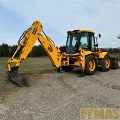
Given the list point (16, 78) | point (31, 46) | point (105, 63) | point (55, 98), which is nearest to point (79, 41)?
point (105, 63)

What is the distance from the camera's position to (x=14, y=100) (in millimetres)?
10055

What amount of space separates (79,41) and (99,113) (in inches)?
350

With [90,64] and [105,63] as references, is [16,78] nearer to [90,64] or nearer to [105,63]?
[90,64]

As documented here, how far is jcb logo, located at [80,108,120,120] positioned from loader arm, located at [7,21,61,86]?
4.89 metres

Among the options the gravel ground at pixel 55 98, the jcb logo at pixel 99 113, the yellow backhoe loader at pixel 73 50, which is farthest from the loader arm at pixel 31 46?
the jcb logo at pixel 99 113

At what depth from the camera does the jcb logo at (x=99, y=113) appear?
7.87 meters

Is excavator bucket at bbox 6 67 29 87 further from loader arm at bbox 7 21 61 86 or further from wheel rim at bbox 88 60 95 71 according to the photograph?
wheel rim at bbox 88 60 95 71

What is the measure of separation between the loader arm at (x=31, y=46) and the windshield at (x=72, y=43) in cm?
126

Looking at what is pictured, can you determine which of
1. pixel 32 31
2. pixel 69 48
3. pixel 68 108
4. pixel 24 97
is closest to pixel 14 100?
pixel 24 97

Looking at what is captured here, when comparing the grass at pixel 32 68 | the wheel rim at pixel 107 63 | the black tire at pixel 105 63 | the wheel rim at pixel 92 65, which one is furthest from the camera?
the wheel rim at pixel 107 63

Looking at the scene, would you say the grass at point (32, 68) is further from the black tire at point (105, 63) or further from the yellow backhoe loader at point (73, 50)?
the black tire at point (105, 63)

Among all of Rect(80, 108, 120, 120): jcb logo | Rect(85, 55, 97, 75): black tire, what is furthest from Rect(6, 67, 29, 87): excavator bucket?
Rect(80, 108, 120, 120): jcb logo

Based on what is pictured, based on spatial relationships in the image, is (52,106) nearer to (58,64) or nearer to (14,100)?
(14,100)

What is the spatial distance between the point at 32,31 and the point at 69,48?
3713mm
